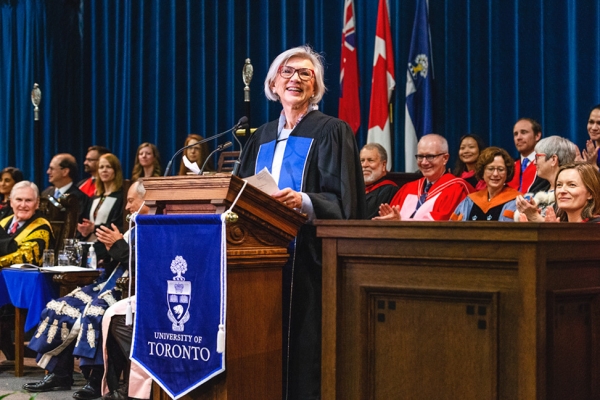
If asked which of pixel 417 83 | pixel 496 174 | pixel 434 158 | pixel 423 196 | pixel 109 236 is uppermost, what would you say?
pixel 417 83

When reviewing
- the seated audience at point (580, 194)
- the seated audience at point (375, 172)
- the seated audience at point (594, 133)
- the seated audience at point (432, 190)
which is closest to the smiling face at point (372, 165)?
the seated audience at point (375, 172)

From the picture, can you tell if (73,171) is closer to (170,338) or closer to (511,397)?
(170,338)

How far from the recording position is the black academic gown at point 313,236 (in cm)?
301

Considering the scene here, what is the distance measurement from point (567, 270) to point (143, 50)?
7.52 meters

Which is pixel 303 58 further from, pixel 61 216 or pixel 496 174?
pixel 61 216

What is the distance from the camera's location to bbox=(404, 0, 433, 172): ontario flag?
6.98 metres

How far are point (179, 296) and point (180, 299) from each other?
0.01 m

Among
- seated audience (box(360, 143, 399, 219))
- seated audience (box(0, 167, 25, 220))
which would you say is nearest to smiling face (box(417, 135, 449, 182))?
seated audience (box(360, 143, 399, 219))

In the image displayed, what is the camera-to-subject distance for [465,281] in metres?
2.31

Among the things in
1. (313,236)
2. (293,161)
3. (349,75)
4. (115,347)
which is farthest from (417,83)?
(313,236)

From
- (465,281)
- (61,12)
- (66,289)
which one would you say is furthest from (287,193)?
(61,12)

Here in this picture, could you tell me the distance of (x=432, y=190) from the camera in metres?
5.40

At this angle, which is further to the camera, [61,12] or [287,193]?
[61,12]

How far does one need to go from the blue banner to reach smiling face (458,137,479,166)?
11.9 ft
